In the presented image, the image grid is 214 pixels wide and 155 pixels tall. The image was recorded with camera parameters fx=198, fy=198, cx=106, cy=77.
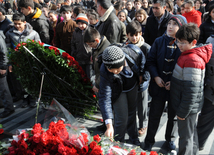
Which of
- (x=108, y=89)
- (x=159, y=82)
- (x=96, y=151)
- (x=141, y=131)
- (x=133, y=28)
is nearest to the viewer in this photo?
(x=96, y=151)

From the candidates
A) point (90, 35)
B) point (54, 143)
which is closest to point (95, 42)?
point (90, 35)

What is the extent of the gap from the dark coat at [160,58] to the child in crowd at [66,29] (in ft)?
9.37

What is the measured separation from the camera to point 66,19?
4938 millimetres

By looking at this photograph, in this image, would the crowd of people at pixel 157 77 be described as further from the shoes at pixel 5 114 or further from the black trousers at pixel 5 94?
the shoes at pixel 5 114

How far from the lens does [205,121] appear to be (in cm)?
266

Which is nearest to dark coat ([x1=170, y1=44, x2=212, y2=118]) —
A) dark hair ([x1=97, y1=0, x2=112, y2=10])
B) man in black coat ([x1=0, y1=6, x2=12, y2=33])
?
dark hair ([x1=97, y1=0, x2=112, y2=10])

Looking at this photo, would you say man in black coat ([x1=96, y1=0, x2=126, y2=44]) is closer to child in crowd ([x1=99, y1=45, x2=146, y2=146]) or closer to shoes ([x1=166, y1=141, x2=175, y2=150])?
child in crowd ([x1=99, y1=45, x2=146, y2=146])

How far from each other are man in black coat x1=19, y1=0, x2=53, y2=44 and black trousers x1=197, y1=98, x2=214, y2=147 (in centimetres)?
387

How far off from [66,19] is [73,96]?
2453mm

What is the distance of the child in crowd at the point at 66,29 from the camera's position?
489 centimetres

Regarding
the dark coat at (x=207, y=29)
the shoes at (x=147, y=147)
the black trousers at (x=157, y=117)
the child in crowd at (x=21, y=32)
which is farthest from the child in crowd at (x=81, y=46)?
the dark coat at (x=207, y=29)

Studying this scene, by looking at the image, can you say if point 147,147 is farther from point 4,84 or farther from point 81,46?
point 4,84

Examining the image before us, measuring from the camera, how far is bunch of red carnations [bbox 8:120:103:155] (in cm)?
147

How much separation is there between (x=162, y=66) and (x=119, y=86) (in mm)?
670
